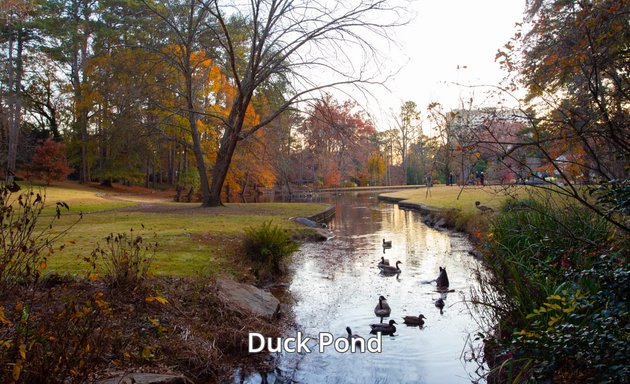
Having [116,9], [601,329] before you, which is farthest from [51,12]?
[601,329]

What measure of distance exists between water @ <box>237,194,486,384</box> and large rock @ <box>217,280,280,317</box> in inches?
17.1

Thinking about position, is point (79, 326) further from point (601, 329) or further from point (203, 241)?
point (203, 241)

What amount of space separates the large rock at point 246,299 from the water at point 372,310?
43 centimetres

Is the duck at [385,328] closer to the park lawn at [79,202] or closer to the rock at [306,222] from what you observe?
the rock at [306,222]

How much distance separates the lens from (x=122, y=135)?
17.0 meters

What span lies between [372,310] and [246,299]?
1797 millimetres

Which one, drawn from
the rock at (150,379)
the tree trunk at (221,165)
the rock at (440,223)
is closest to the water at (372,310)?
the rock at (150,379)

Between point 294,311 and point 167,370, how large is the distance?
9.08 ft

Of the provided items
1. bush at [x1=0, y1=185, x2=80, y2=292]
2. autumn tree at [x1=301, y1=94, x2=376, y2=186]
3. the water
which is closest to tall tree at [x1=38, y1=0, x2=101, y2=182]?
autumn tree at [x1=301, y1=94, x2=376, y2=186]

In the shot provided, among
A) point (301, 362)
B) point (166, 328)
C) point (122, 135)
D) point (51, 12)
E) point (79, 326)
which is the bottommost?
point (301, 362)

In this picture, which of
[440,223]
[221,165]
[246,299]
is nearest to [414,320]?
[246,299]

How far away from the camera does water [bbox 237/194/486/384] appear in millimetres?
4527

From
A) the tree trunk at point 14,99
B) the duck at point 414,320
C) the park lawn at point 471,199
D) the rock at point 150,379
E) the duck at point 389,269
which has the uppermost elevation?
the tree trunk at point 14,99

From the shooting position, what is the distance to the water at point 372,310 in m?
4.53
